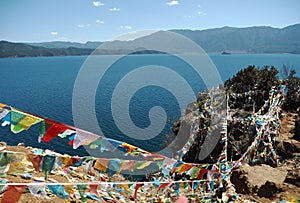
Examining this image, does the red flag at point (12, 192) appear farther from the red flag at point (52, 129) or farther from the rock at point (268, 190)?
the rock at point (268, 190)

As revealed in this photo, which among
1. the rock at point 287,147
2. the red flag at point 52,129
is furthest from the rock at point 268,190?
the red flag at point 52,129

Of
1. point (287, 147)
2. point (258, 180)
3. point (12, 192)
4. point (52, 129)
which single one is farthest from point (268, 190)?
point (12, 192)

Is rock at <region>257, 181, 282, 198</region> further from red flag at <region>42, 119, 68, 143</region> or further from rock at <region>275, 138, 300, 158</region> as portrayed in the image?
red flag at <region>42, 119, 68, 143</region>

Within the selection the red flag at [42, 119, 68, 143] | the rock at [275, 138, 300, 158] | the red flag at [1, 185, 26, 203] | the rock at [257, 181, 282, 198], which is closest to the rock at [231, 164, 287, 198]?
the rock at [257, 181, 282, 198]

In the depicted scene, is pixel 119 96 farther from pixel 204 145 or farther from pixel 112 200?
pixel 112 200

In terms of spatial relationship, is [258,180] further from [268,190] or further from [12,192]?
[12,192]

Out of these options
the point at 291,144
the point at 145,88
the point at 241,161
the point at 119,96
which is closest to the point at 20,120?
the point at 241,161

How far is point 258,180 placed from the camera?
25.3ft

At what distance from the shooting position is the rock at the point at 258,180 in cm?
684

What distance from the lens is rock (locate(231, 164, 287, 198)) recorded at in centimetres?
684

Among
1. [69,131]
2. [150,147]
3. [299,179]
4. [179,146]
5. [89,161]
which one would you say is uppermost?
[69,131]

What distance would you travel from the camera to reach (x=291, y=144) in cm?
1067

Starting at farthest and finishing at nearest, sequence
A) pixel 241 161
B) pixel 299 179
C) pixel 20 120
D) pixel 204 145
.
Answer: pixel 204 145 → pixel 241 161 → pixel 299 179 → pixel 20 120

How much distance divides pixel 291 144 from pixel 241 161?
3.01 meters
